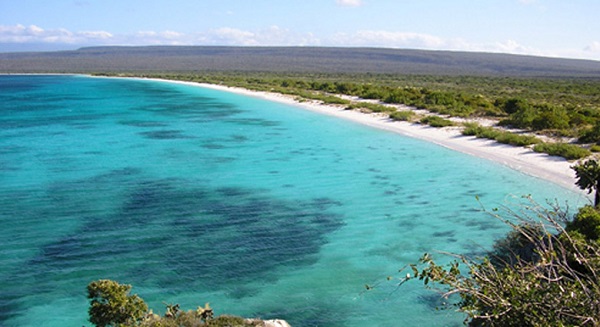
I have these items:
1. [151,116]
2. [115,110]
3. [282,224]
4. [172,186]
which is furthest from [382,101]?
[282,224]

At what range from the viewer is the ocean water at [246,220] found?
8.58 metres

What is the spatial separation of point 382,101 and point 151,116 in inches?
678

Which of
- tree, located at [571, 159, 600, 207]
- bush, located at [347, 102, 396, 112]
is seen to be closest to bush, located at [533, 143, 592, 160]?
tree, located at [571, 159, 600, 207]

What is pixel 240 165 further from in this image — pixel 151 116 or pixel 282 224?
pixel 151 116

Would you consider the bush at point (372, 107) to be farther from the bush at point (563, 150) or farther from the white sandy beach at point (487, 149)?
the bush at point (563, 150)

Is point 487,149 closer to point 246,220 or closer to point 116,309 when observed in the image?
point 246,220

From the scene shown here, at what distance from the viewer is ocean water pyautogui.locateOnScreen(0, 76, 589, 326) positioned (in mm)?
8578

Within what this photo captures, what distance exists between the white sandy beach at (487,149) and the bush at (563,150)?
0.24 metres

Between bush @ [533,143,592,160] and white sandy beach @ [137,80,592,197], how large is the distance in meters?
0.24

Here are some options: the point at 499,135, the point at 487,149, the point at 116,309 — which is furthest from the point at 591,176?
the point at 499,135

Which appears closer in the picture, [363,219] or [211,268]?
[211,268]

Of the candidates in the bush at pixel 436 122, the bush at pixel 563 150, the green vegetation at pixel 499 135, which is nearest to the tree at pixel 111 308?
the bush at pixel 563 150

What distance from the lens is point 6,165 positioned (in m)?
19.5

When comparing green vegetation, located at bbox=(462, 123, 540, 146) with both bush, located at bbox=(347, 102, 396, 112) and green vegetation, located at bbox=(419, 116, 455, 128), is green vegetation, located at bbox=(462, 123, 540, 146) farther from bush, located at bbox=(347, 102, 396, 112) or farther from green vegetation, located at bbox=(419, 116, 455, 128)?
bush, located at bbox=(347, 102, 396, 112)
